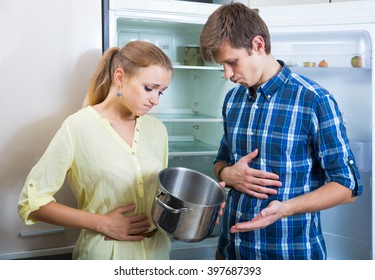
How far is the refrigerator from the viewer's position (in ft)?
5.43

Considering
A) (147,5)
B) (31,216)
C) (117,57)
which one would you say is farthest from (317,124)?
(147,5)

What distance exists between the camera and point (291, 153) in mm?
1031

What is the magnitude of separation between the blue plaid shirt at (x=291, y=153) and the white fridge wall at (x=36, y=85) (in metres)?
0.72

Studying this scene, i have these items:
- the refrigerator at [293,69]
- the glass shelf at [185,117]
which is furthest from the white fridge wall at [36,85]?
the glass shelf at [185,117]

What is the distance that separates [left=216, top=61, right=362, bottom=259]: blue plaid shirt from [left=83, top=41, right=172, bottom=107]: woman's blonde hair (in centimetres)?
27

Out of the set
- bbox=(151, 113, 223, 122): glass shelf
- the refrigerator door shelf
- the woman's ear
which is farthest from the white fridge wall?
the refrigerator door shelf

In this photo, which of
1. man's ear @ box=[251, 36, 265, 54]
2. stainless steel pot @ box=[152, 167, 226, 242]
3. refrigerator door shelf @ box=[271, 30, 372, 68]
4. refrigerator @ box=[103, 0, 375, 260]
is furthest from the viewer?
refrigerator door shelf @ box=[271, 30, 372, 68]

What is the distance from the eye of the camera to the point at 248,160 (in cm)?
106

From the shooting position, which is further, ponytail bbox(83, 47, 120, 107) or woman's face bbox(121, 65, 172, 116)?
ponytail bbox(83, 47, 120, 107)

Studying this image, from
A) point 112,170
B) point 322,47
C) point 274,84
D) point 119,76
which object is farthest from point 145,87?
point 322,47

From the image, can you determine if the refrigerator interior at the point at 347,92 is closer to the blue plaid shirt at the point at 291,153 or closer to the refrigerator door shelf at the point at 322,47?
the refrigerator door shelf at the point at 322,47

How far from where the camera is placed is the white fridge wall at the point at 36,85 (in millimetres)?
1469

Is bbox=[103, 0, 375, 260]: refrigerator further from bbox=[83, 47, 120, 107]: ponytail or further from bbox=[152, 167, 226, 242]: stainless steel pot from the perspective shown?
bbox=[152, 167, 226, 242]: stainless steel pot

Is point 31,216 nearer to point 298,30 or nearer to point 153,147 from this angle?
point 153,147
